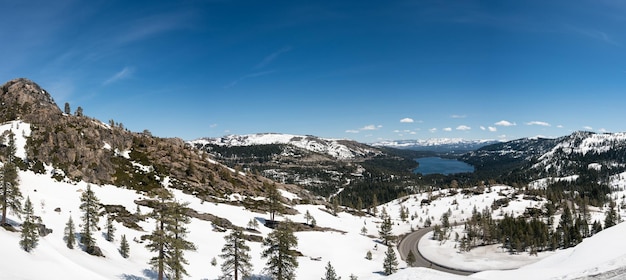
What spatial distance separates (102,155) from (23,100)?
2497 inches

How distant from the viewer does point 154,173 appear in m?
119

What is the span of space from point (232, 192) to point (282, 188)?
43925 millimetres

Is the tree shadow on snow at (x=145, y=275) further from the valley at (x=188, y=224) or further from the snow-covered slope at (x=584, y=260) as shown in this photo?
the snow-covered slope at (x=584, y=260)

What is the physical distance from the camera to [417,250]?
128625mm

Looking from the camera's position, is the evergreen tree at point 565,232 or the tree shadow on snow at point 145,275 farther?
the evergreen tree at point 565,232

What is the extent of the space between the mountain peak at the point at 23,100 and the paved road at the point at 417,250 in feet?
489

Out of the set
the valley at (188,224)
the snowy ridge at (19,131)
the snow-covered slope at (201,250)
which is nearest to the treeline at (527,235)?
the valley at (188,224)

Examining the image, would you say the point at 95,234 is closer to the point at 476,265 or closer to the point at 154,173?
the point at 154,173

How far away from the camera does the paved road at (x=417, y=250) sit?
107 meters

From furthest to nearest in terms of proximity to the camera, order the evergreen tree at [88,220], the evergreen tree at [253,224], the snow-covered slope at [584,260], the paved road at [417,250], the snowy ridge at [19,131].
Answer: the paved road at [417,250] < the evergreen tree at [253,224] < the snowy ridge at [19,131] < the evergreen tree at [88,220] < the snow-covered slope at [584,260]

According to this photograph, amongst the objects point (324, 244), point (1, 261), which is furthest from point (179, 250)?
point (324, 244)

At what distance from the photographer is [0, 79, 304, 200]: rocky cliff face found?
322ft

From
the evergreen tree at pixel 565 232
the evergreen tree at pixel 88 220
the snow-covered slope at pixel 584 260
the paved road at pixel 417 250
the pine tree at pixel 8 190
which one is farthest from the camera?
the evergreen tree at pixel 565 232

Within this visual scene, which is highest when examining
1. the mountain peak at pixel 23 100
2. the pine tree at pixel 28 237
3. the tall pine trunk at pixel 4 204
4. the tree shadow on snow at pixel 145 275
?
the mountain peak at pixel 23 100
